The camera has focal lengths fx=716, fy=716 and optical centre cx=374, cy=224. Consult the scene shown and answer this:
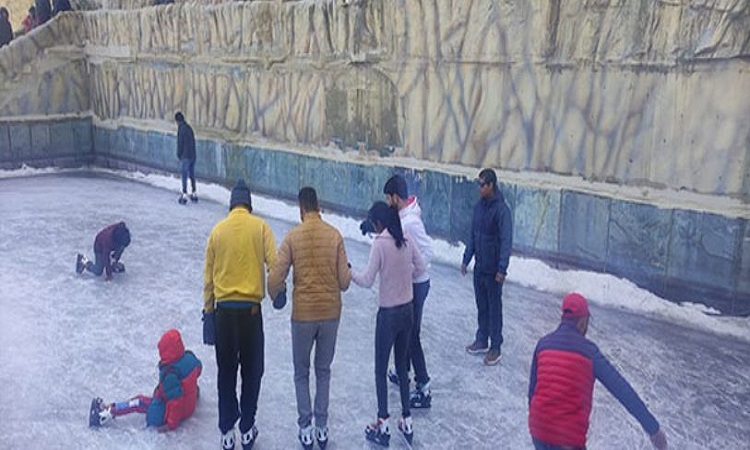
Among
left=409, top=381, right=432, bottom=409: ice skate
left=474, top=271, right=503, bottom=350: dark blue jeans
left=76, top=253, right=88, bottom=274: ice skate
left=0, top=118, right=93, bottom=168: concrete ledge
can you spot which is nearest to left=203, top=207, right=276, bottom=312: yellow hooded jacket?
left=409, top=381, right=432, bottom=409: ice skate

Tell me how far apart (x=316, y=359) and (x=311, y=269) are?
0.65 m

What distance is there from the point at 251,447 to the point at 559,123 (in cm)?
544

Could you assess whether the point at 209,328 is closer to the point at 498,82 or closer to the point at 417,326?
the point at 417,326

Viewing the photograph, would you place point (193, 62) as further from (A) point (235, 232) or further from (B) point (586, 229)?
(A) point (235, 232)

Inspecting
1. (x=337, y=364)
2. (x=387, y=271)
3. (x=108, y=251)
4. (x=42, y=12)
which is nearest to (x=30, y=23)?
(x=42, y=12)

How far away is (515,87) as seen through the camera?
29.2 ft

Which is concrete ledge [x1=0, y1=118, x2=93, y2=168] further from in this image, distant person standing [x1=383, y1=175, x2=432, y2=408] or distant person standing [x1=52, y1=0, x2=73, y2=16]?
distant person standing [x1=383, y1=175, x2=432, y2=408]

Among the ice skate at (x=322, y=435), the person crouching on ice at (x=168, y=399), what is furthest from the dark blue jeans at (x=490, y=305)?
the person crouching on ice at (x=168, y=399)

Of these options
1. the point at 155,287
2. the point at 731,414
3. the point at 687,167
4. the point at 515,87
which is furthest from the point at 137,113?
the point at 731,414

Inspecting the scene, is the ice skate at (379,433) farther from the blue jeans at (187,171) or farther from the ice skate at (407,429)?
the blue jeans at (187,171)

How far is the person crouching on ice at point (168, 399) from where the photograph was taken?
201 inches

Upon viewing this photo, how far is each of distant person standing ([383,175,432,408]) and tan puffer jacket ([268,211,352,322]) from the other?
74 cm

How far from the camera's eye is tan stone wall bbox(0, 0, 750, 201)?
23.9ft

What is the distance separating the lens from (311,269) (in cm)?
458
